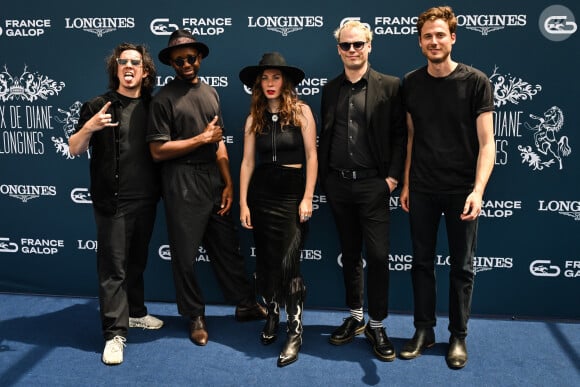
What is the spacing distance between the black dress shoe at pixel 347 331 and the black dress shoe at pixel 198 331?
32.1 inches

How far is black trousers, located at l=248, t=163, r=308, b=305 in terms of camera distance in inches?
130

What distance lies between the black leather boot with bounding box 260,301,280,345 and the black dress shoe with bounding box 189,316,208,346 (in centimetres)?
38

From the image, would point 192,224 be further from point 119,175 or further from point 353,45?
point 353,45

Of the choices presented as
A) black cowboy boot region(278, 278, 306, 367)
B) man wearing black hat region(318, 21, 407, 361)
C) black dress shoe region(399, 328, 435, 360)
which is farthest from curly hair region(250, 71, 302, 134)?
black dress shoe region(399, 328, 435, 360)

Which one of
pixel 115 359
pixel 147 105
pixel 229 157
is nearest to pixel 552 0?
pixel 229 157

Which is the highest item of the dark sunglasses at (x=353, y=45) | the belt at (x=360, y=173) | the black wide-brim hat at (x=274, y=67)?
the dark sunglasses at (x=353, y=45)

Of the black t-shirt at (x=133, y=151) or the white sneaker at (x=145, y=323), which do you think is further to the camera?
the white sneaker at (x=145, y=323)

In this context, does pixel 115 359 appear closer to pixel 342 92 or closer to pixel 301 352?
pixel 301 352

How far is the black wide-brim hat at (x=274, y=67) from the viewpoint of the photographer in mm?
3209

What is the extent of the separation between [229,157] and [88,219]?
49.1 inches

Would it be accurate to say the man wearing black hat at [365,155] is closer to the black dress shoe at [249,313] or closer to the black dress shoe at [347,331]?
the black dress shoe at [347,331]

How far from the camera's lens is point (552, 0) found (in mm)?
3551

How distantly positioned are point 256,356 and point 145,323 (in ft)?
2.96

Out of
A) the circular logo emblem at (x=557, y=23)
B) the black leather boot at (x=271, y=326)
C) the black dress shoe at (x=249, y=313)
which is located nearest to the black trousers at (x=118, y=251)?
the black dress shoe at (x=249, y=313)
